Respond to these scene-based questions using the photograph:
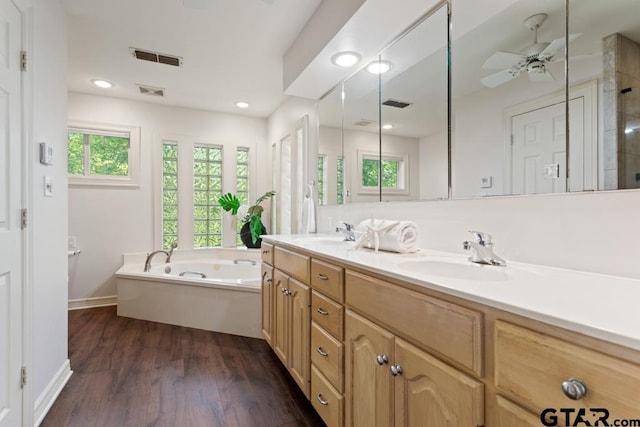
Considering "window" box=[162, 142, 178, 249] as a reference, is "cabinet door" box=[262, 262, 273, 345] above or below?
below

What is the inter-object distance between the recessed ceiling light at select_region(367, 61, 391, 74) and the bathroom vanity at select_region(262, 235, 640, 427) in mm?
1154

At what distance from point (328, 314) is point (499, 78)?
123 centimetres

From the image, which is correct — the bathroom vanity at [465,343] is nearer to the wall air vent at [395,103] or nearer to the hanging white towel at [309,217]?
the wall air vent at [395,103]

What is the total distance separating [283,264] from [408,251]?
0.82 m

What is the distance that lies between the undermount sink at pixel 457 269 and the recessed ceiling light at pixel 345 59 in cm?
142

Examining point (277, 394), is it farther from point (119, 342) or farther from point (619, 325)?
point (619, 325)

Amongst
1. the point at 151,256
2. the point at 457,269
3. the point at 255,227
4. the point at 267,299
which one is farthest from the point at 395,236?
the point at 151,256

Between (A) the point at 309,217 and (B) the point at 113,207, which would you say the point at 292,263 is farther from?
(B) the point at 113,207

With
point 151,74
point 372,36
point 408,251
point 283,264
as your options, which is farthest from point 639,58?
point 151,74

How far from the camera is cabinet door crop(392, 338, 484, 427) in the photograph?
707mm

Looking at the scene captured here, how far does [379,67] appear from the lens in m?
1.93

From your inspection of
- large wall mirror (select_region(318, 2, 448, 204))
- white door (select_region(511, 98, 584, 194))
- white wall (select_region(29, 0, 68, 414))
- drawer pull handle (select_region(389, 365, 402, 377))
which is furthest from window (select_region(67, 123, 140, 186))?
white door (select_region(511, 98, 584, 194))

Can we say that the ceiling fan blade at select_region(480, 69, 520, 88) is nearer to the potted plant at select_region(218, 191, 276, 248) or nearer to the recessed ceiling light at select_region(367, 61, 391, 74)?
the recessed ceiling light at select_region(367, 61, 391, 74)

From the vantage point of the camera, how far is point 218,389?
6.14 feet
